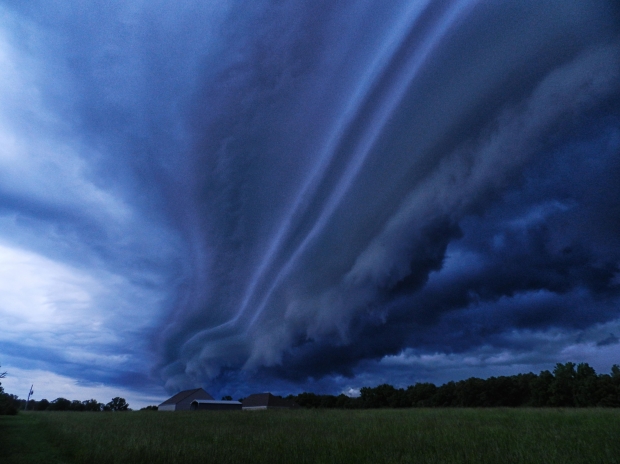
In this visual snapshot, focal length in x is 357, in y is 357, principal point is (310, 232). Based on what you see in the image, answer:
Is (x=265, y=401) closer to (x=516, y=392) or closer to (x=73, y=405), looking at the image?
(x=516, y=392)

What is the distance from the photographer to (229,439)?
18.3 metres

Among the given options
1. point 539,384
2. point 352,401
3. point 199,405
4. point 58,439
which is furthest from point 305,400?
point 58,439

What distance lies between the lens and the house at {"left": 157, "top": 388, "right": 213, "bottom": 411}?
296 ft

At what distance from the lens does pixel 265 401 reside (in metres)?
83.4

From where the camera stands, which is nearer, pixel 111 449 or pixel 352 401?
pixel 111 449

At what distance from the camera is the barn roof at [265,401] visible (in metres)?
83.5

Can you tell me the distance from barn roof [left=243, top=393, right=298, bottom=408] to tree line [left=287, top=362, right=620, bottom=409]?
19.4 metres

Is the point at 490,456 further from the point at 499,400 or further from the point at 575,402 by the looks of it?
the point at 499,400

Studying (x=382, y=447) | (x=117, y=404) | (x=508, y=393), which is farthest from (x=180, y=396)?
(x=382, y=447)

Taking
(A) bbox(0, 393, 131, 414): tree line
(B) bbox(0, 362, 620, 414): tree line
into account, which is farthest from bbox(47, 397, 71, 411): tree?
(B) bbox(0, 362, 620, 414): tree line

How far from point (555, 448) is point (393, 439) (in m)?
6.52

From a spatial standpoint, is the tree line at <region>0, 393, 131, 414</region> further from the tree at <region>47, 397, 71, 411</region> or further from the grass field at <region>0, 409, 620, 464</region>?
the grass field at <region>0, 409, 620, 464</region>

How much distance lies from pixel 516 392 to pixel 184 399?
255 feet

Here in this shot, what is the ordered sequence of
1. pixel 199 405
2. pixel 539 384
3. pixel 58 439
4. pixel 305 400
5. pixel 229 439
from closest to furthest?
pixel 229 439
pixel 58 439
pixel 539 384
pixel 199 405
pixel 305 400
